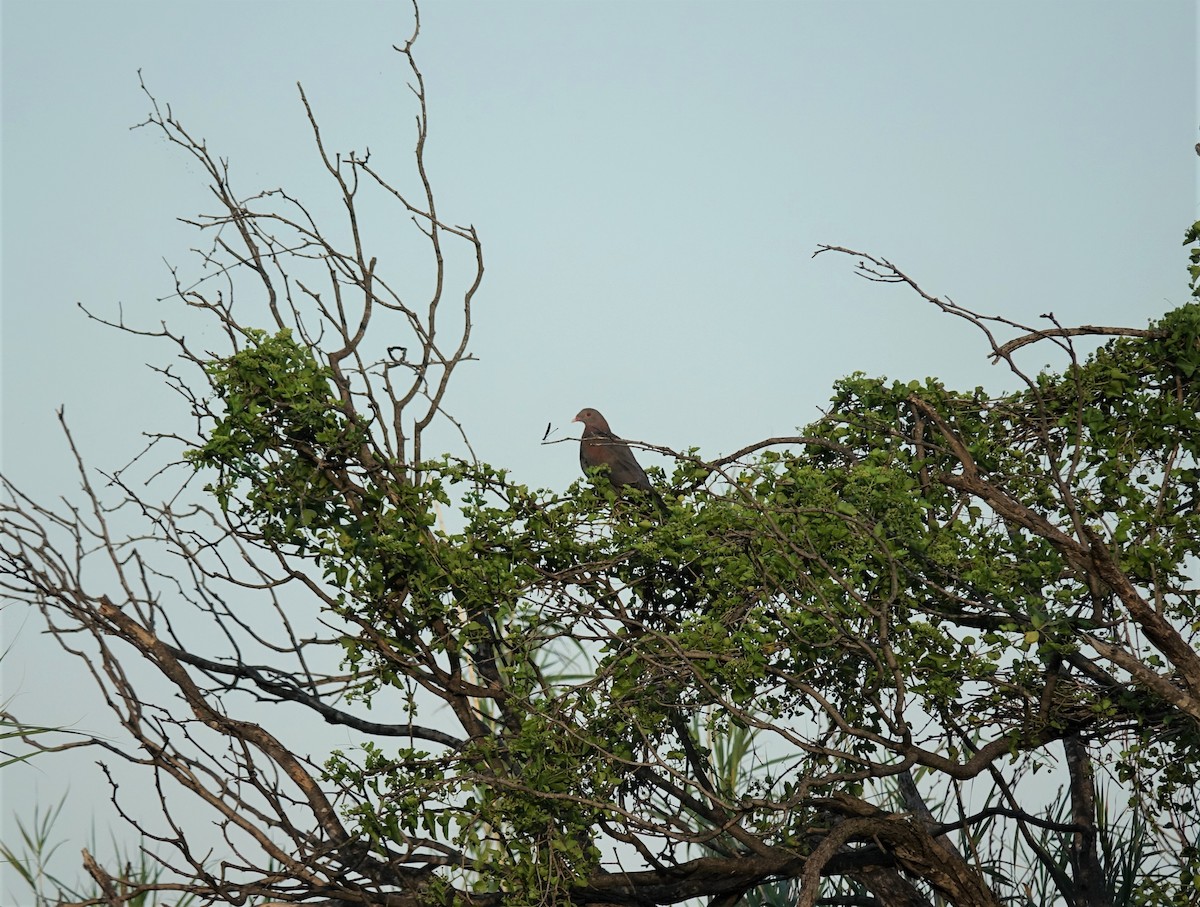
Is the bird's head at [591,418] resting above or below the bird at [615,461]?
above

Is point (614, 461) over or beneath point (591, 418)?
Answer: beneath

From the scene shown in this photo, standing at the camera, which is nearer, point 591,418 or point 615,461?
point 615,461

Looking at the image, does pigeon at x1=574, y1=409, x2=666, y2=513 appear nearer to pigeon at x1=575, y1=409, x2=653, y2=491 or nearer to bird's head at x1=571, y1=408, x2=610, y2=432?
pigeon at x1=575, y1=409, x2=653, y2=491

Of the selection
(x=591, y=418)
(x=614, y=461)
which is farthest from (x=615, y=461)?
(x=591, y=418)

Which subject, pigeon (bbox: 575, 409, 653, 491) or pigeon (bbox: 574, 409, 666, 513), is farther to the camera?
pigeon (bbox: 575, 409, 653, 491)

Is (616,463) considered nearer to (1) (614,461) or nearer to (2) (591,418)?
(1) (614,461)

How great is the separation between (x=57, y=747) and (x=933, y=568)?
4.14 metres

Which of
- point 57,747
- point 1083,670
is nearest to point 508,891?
point 57,747

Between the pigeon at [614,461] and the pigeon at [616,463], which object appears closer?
the pigeon at [616,463]

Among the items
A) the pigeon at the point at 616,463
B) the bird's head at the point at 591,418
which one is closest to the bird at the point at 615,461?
the pigeon at the point at 616,463

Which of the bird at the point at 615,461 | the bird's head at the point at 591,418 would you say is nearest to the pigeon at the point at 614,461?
the bird at the point at 615,461

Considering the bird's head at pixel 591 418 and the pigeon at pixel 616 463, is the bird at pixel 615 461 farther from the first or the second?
the bird's head at pixel 591 418

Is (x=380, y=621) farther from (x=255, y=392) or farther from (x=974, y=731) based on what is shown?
(x=974, y=731)

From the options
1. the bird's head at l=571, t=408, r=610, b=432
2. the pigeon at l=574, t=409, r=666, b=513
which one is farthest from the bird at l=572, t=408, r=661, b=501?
the bird's head at l=571, t=408, r=610, b=432
